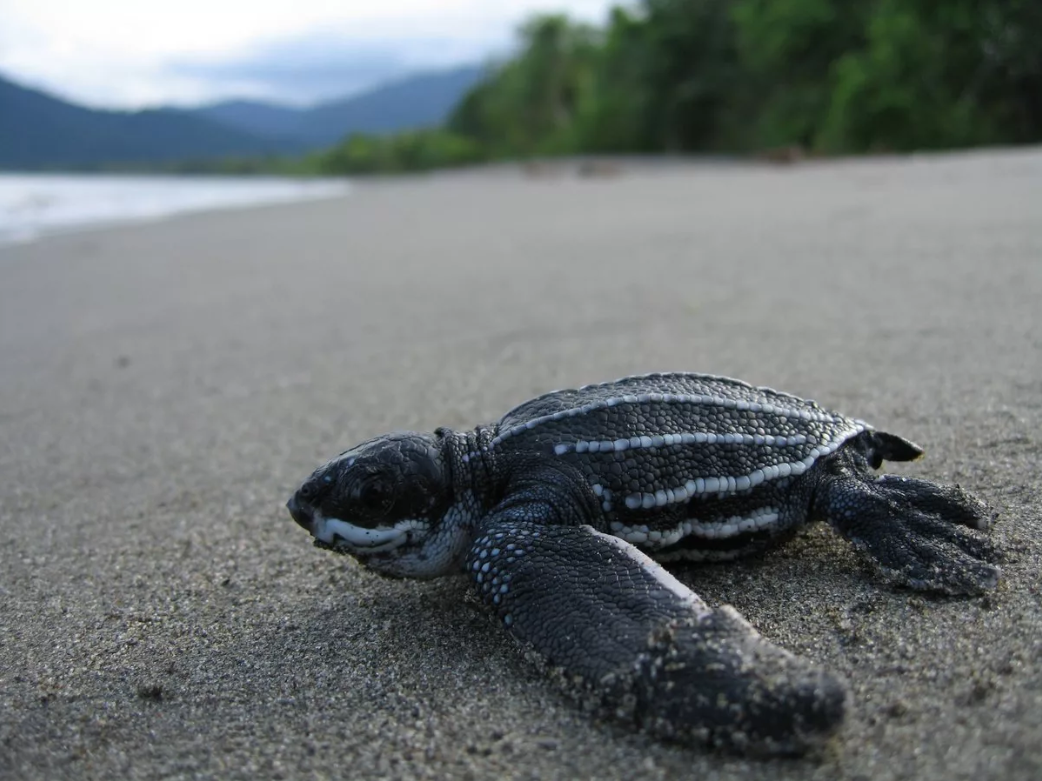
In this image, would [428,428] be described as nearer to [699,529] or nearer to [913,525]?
[699,529]

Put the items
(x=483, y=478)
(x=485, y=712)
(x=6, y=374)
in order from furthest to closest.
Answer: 1. (x=6, y=374)
2. (x=483, y=478)
3. (x=485, y=712)

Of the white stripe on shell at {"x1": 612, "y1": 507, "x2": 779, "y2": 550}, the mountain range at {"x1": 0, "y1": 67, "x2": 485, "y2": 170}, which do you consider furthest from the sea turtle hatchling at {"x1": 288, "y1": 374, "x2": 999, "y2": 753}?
the mountain range at {"x1": 0, "y1": 67, "x2": 485, "y2": 170}

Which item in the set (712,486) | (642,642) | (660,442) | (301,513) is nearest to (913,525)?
(712,486)

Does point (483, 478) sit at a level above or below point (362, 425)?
above

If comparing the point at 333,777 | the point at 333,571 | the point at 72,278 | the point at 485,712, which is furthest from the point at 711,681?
the point at 72,278

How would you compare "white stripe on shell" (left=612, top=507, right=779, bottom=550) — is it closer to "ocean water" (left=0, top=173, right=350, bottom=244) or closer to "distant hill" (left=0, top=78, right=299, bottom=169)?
"ocean water" (left=0, top=173, right=350, bottom=244)

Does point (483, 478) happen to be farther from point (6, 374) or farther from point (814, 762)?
point (6, 374)

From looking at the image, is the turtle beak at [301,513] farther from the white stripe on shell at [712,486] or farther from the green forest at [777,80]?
the green forest at [777,80]

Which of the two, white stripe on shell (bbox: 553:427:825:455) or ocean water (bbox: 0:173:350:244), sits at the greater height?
ocean water (bbox: 0:173:350:244)
